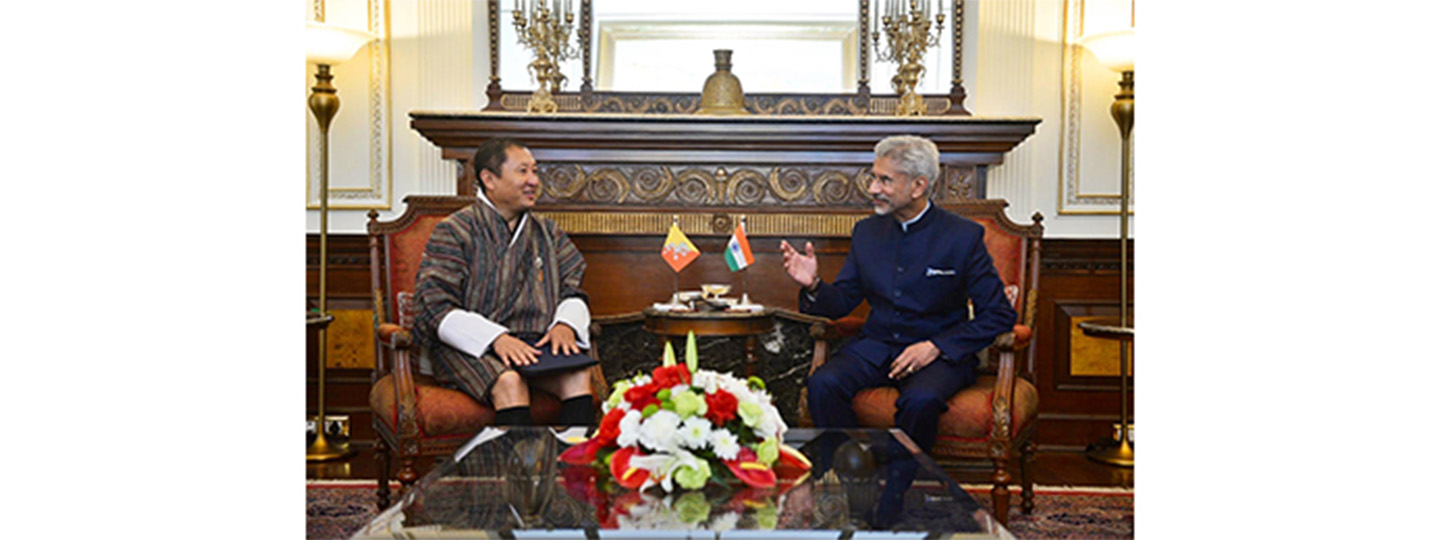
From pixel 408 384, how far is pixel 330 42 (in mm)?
1785

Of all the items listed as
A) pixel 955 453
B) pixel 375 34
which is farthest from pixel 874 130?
pixel 375 34

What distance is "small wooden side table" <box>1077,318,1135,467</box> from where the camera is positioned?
421cm

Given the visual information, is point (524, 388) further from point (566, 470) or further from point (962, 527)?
point (962, 527)

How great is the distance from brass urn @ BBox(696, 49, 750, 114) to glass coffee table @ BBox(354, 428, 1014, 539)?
2242 mm

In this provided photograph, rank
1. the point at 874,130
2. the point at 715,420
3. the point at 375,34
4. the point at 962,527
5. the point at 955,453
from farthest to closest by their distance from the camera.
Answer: the point at 375,34 < the point at 874,130 < the point at 955,453 < the point at 715,420 < the point at 962,527

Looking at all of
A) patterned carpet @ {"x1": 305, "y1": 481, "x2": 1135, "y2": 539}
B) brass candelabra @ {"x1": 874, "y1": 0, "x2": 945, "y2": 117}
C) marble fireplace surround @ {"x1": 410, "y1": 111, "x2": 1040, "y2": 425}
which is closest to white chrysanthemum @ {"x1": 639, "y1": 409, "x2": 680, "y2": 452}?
patterned carpet @ {"x1": 305, "y1": 481, "x2": 1135, "y2": 539}

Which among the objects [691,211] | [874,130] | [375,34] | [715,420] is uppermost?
[375,34]

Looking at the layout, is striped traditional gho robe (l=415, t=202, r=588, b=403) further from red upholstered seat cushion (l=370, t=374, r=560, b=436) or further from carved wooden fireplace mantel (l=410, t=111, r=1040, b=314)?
carved wooden fireplace mantel (l=410, t=111, r=1040, b=314)

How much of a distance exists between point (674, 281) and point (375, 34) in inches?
64.3

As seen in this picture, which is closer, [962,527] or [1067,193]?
[962,527]

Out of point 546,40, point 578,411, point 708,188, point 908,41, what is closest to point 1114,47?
point 908,41

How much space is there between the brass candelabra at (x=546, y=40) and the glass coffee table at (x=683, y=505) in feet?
7.51

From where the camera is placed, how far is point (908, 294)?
3.46 m

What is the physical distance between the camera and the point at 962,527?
6.26 feet
